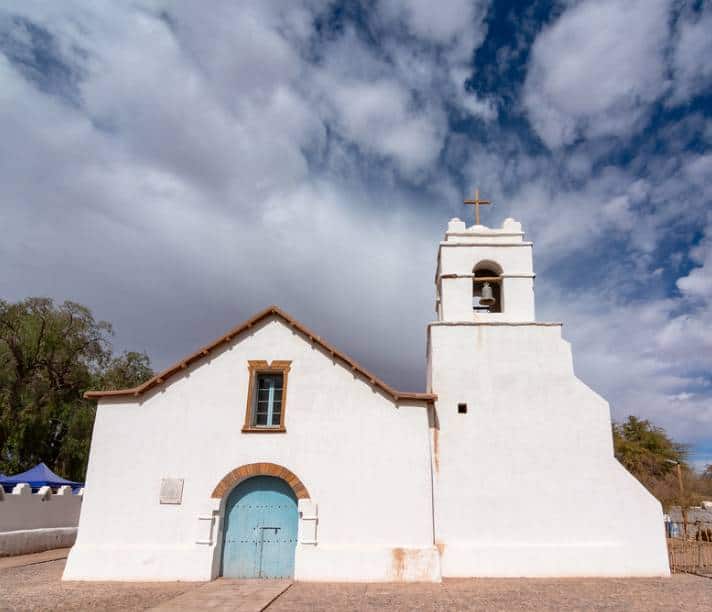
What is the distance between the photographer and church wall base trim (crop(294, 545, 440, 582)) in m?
11.7

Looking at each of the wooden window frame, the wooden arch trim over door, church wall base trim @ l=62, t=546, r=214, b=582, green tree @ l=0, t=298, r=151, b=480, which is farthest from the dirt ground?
green tree @ l=0, t=298, r=151, b=480

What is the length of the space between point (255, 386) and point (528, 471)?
24.0 feet

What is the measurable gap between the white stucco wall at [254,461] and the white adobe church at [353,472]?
0.03m

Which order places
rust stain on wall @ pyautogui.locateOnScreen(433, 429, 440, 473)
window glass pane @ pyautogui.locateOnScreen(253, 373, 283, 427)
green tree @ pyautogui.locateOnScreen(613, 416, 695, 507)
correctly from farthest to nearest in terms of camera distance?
green tree @ pyautogui.locateOnScreen(613, 416, 695, 507) → window glass pane @ pyautogui.locateOnScreen(253, 373, 283, 427) → rust stain on wall @ pyautogui.locateOnScreen(433, 429, 440, 473)

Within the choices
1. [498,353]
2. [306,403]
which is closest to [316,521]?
[306,403]

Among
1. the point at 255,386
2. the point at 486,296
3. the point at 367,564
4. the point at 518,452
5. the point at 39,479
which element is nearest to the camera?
the point at 367,564

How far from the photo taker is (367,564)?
38.6 feet

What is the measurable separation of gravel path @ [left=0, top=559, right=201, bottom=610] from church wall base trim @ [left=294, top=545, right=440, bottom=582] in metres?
2.59

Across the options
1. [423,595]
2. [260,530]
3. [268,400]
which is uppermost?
[268,400]

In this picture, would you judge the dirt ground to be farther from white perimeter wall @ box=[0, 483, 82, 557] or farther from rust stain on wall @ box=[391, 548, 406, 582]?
white perimeter wall @ box=[0, 483, 82, 557]

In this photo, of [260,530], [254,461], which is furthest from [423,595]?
[254,461]

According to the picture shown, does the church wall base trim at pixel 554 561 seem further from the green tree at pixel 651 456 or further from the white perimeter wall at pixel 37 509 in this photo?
the green tree at pixel 651 456

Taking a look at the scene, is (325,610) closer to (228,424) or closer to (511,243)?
(228,424)

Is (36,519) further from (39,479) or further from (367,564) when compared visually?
(367,564)
